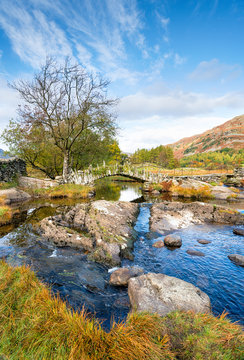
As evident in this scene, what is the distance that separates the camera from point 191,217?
1345 cm

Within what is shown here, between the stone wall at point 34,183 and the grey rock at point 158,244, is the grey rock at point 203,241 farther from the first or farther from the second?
the stone wall at point 34,183

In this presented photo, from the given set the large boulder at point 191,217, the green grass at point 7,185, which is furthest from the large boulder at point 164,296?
the green grass at point 7,185

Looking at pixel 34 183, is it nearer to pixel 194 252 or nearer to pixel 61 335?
pixel 194 252

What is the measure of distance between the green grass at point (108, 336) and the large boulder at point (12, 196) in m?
17.2

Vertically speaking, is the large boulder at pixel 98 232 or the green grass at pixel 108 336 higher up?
the green grass at pixel 108 336

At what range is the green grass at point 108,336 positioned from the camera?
8.69 feet

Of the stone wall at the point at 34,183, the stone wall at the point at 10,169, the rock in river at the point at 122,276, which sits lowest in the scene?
the rock in river at the point at 122,276

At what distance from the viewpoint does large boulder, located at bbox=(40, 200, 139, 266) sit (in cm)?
766

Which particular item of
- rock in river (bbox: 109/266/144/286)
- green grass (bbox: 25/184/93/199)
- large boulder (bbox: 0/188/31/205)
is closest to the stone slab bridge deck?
green grass (bbox: 25/184/93/199)

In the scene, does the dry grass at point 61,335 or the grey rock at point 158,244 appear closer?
the dry grass at point 61,335

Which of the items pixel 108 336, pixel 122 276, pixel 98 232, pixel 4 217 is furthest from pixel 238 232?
pixel 4 217

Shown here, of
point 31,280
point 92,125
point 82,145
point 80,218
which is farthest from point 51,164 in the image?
point 31,280

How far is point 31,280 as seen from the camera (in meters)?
4.77

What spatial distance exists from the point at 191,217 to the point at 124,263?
8405 millimetres
